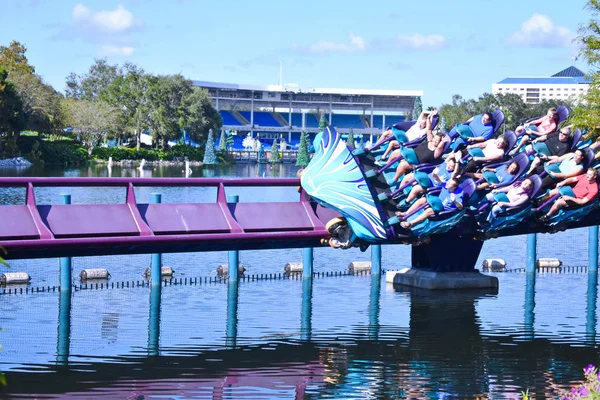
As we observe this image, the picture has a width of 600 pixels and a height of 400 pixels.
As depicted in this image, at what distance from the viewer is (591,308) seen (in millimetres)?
25344

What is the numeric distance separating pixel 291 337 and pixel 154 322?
299 centimetres

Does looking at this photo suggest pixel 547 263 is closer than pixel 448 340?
No

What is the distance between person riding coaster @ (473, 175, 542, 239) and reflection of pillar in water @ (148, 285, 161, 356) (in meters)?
7.36

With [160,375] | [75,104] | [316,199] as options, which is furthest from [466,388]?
[75,104]

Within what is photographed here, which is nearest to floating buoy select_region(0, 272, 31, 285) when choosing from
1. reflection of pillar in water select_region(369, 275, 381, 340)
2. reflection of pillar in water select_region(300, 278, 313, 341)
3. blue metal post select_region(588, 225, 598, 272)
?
reflection of pillar in water select_region(300, 278, 313, 341)

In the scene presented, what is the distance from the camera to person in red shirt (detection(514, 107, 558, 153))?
25.0m

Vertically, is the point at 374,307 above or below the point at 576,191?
below

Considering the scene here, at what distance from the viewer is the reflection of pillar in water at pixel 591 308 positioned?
22.0 metres

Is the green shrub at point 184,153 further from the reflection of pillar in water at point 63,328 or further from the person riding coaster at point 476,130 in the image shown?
the person riding coaster at point 476,130

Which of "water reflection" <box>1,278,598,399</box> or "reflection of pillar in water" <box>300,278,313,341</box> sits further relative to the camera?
"reflection of pillar in water" <box>300,278,313,341</box>

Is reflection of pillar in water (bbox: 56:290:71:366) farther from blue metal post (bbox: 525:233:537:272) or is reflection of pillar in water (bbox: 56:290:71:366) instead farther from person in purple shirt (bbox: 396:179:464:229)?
blue metal post (bbox: 525:233:537:272)

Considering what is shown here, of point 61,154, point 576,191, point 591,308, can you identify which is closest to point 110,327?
point 576,191

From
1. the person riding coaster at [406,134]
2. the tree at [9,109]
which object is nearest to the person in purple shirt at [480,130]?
the person riding coaster at [406,134]

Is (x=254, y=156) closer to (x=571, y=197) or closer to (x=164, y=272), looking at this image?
(x=164, y=272)
